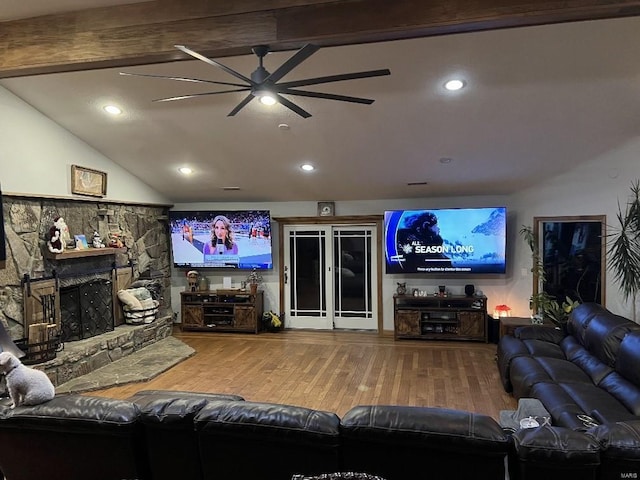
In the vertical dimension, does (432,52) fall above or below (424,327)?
above

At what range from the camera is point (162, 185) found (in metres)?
7.01

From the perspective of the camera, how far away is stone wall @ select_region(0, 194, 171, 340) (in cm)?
459

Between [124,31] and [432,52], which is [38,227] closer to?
[124,31]

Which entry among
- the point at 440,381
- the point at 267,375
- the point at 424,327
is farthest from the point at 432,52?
the point at 424,327

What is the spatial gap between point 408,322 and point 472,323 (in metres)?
0.96

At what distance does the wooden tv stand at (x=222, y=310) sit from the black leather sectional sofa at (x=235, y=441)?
5103mm

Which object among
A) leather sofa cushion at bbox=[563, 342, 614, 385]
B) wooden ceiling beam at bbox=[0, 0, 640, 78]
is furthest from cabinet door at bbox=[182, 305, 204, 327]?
leather sofa cushion at bbox=[563, 342, 614, 385]

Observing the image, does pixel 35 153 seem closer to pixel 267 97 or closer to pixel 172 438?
pixel 267 97

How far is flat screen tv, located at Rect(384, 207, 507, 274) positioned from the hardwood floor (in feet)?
3.89

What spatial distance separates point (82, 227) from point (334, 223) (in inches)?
151

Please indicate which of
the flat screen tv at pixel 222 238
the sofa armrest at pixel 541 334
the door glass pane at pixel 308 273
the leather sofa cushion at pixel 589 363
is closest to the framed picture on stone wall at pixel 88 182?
the flat screen tv at pixel 222 238

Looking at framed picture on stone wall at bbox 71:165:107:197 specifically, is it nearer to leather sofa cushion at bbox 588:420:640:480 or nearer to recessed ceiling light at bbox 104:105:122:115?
recessed ceiling light at bbox 104:105:122:115

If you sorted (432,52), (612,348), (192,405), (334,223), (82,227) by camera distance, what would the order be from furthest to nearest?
(334,223) < (82,227) < (612,348) < (432,52) < (192,405)

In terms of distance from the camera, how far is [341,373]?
17.2ft
